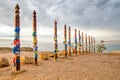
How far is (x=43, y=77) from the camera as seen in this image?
28.8 feet

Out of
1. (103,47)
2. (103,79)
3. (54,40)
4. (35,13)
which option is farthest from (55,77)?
(103,47)

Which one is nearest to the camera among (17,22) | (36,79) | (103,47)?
(36,79)

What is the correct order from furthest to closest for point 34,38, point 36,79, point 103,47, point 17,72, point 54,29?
point 103,47 < point 54,29 < point 34,38 < point 17,72 < point 36,79

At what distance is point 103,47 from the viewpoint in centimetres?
5253

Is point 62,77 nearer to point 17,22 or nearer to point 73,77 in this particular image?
point 73,77

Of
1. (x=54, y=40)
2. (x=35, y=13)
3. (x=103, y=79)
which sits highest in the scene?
(x=35, y=13)

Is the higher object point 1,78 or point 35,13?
point 35,13

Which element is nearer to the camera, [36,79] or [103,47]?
[36,79]

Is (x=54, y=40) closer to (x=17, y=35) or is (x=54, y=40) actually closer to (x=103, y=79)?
(x=17, y=35)

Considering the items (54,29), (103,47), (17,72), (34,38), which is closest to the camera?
(17,72)

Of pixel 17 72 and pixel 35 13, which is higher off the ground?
pixel 35 13

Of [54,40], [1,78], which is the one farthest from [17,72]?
[54,40]

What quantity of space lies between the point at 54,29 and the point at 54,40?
1062mm

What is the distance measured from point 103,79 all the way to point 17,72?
4465 mm
